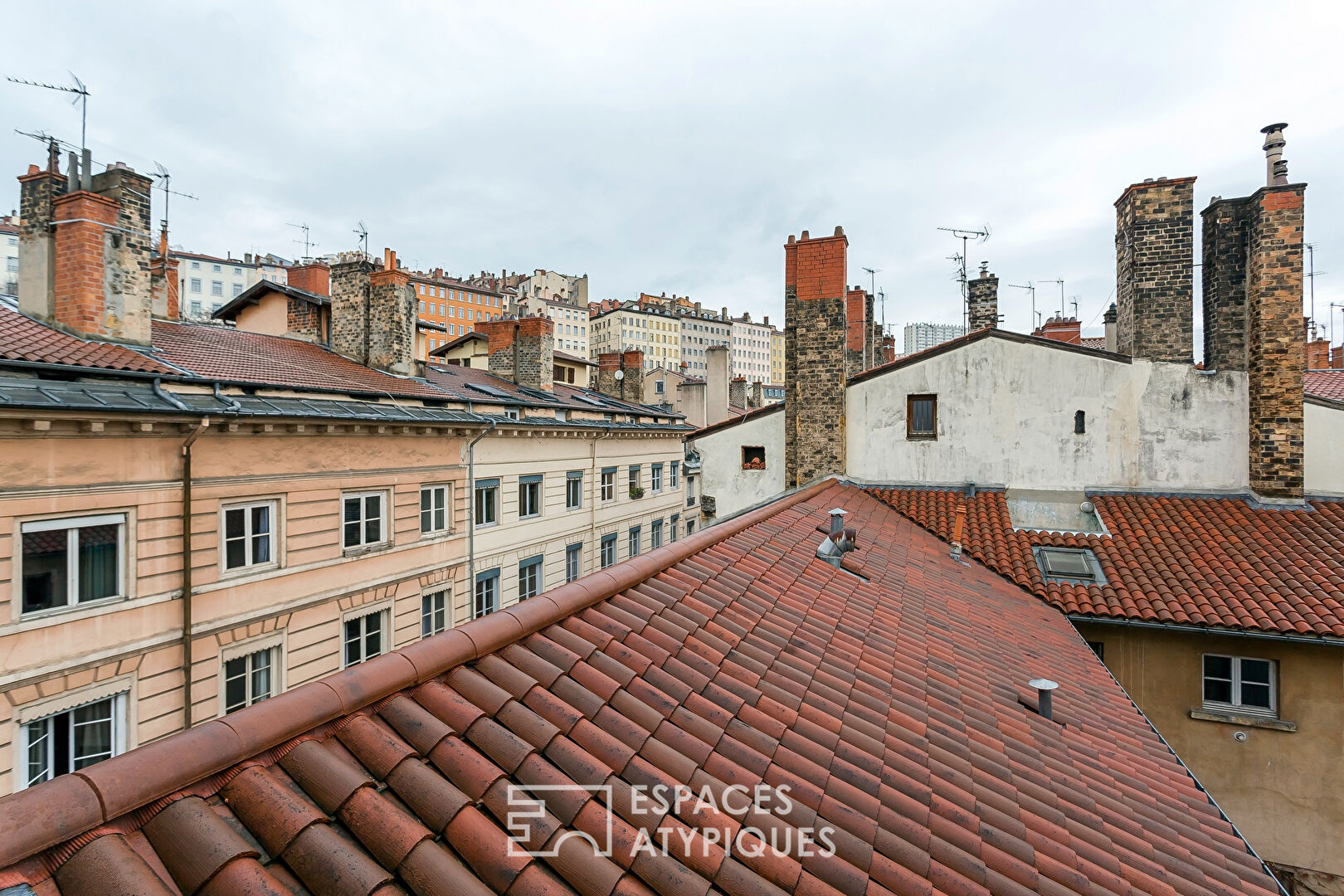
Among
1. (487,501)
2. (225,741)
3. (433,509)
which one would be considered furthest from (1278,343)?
(433,509)

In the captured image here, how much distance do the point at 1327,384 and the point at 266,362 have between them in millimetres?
28458

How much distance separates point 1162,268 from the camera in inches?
499

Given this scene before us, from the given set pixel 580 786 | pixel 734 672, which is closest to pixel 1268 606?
pixel 734 672

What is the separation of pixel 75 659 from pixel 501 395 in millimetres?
12313

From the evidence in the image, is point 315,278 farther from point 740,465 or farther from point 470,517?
point 740,465

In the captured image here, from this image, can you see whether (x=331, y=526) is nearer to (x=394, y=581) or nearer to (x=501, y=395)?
(x=394, y=581)

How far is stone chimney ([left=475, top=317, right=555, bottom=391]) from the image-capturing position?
2425 centimetres

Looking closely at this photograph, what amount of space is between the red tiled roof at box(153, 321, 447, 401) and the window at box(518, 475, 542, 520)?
3434 millimetres

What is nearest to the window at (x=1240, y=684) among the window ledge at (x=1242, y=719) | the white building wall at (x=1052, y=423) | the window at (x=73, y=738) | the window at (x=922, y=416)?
the window ledge at (x=1242, y=719)

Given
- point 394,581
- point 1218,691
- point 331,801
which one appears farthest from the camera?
point 394,581

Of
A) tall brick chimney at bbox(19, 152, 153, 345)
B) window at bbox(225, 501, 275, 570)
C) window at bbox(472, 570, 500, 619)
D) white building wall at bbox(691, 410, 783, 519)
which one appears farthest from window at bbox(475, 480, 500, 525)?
tall brick chimney at bbox(19, 152, 153, 345)

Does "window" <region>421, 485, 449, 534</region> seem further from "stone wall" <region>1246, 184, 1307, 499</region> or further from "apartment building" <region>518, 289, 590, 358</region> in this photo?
"apartment building" <region>518, 289, 590, 358</region>

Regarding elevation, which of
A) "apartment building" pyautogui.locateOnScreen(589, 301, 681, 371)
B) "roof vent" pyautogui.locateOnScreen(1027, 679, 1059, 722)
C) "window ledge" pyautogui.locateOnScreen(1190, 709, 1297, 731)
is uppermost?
"apartment building" pyautogui.locateOnScreen(589, 301, 681, 371)

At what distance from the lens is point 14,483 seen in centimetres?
815
